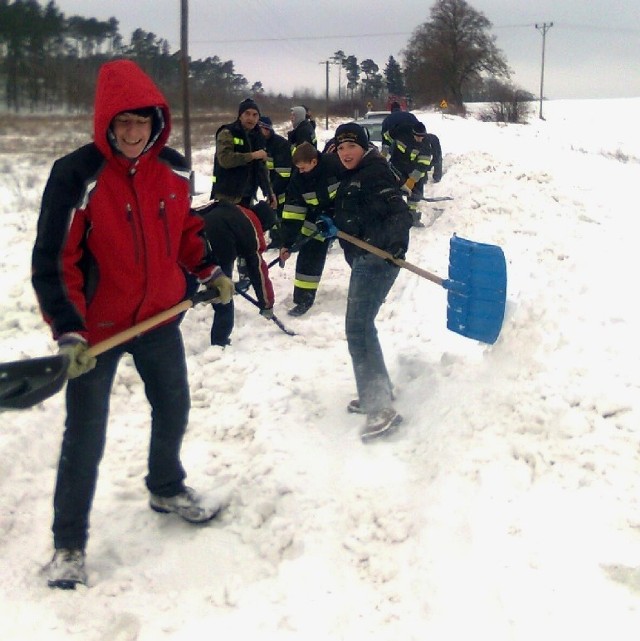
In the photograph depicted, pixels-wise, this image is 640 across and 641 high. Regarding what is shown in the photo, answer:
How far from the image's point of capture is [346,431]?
13.4ft

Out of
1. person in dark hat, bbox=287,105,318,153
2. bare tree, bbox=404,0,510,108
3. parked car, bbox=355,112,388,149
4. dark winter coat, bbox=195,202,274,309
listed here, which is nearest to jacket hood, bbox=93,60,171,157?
dark winter coat, bbox=195,202,274,309

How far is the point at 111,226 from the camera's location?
99.7 inches

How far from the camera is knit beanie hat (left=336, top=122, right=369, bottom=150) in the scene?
3.99 meters

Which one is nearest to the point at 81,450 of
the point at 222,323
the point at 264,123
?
the point at 222,323

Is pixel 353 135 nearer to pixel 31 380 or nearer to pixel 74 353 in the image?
pixel 74 353

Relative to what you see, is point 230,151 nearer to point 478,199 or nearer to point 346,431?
point 346,431

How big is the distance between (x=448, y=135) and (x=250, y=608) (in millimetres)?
20268

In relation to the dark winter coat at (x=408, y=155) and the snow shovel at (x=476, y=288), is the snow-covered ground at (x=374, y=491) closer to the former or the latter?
the snow shovel at (x=476, y=288)

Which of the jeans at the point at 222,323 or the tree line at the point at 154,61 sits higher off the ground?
the tree line at the point at 154,61

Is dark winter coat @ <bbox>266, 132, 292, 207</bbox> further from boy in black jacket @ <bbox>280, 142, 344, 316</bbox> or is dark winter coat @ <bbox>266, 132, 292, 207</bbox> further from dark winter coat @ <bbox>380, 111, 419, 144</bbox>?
dark winter coat @ <bbox>380, 111, 419, 144</bbox>

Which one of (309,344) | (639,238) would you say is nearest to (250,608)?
(309,344)

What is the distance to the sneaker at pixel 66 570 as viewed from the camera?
274cm

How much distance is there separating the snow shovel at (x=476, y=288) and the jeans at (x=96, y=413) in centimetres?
149

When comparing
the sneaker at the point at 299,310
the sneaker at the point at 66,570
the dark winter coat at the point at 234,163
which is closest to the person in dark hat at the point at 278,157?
the dark winter coat at the point at 234,163
